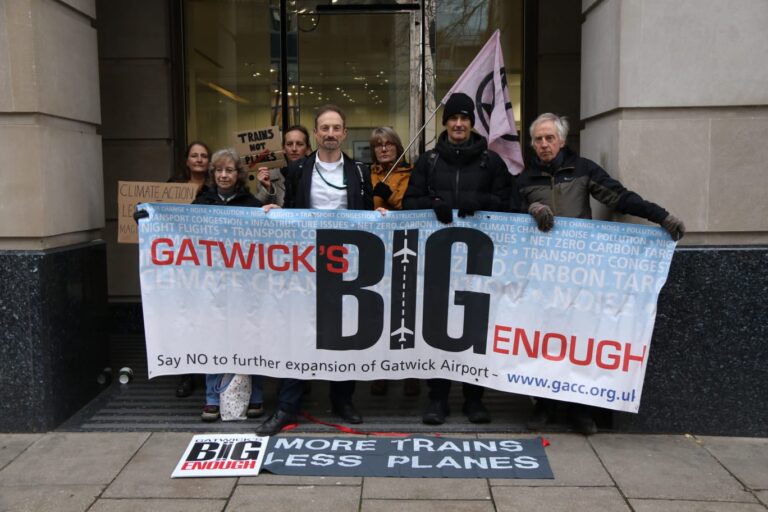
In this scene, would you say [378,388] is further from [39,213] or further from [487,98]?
[39,213]

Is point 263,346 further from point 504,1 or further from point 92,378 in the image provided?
point 504,1

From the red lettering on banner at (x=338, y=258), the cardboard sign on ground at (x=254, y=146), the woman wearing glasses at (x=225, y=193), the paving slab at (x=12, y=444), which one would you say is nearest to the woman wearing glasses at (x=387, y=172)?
the red lettering on banner at (x=338, y=258)

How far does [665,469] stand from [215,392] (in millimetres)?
2937

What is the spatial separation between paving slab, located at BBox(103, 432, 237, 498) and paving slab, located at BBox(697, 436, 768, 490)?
115 inches

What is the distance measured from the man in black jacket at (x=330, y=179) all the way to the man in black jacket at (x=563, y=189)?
1.05 meters

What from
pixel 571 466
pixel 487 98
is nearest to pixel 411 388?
pixel 571 466

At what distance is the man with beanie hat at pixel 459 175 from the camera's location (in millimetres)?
4824

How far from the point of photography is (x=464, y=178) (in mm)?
4848

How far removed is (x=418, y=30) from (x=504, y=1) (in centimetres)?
99

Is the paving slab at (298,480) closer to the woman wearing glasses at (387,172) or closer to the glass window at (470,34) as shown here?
the woman wearing glasses at (387,172)

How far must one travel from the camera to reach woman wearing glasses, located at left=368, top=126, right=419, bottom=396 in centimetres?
539

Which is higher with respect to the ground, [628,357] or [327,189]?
[327,189]

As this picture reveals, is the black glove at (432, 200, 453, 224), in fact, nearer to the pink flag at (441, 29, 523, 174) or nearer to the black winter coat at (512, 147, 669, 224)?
the black winter coat at (512, 147, 669, 224)

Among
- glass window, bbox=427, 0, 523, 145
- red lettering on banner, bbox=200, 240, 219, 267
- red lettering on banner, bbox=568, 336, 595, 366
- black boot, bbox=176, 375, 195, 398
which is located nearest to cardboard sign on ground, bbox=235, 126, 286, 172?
red lettering on banner, bbox=200, 240, 219, 267
